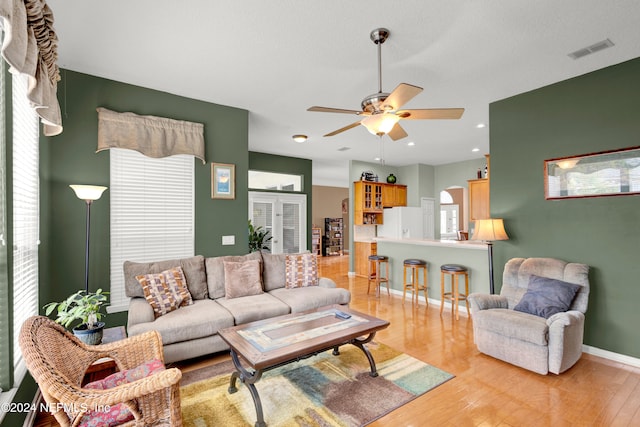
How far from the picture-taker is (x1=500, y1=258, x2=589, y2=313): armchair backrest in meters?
2.92

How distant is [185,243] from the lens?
151 inches

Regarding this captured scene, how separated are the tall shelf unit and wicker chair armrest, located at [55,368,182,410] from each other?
10.4m

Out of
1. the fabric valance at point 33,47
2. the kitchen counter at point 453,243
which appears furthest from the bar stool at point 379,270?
the fabric valance at point 33,47

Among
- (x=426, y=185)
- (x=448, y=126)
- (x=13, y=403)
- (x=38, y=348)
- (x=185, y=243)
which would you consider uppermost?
(x=448, y=126)

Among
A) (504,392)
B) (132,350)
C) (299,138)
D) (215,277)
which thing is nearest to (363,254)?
(299,138)

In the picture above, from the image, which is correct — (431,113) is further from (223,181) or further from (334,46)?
(223,181)

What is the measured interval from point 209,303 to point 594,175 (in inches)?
170

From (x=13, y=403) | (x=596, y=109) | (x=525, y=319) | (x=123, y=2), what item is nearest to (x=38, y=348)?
(x=13, y=403)

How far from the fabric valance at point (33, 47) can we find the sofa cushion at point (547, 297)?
4.08 m

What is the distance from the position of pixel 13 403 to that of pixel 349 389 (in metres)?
2.14

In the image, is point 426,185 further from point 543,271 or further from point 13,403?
point 13,403

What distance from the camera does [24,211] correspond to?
219 cm

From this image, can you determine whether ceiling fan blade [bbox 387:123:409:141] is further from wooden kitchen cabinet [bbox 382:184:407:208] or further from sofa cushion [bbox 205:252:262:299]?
wooden kitchen cabinet [bbox 382:184:407:208]

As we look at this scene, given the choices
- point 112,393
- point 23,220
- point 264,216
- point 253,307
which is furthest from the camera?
point 264,216
